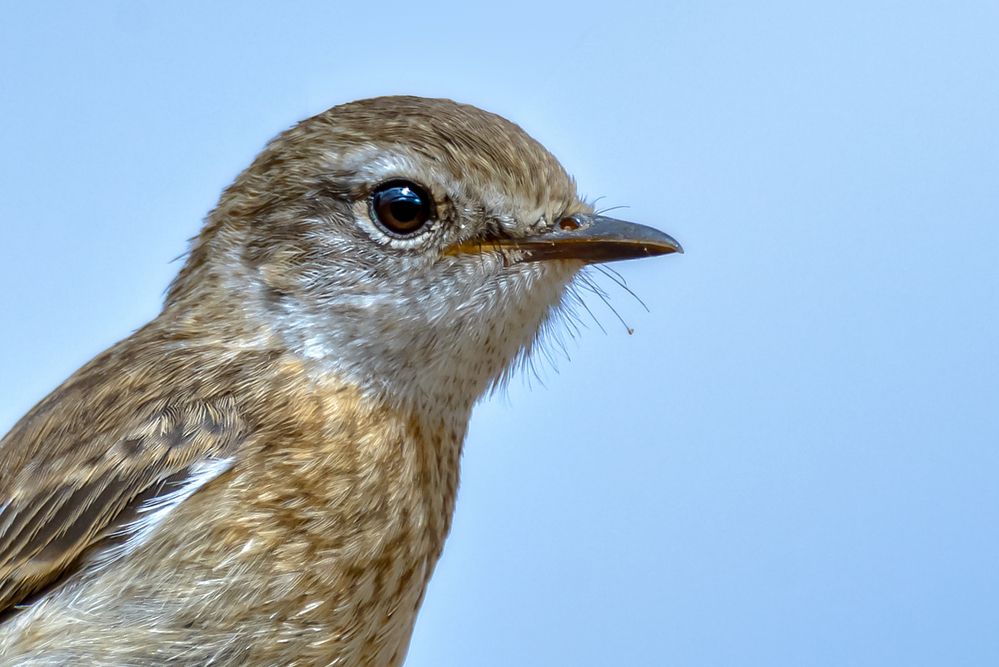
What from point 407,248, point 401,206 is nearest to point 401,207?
point 401,206

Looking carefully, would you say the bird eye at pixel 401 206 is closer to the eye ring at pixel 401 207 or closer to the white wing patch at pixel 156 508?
the eye ring at pixel 401 207

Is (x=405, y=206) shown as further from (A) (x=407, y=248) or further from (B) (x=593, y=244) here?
(B) (x=593, y=244)

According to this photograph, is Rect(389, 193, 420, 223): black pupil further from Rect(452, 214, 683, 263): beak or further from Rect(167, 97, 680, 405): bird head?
Rect(452, 214, 683, 263): beak

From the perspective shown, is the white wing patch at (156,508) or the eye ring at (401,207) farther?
the eye ring at (401,207)

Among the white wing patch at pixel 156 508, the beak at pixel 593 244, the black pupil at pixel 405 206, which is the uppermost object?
the black pupil at pixel 405 206

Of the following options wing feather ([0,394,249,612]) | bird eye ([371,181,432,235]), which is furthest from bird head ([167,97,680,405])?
wing feather ([0,394,249,612])

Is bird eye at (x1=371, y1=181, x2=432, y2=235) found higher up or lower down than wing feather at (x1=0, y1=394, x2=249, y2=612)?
higher up

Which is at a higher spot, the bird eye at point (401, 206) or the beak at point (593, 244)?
the bird eye at point (401, 206)

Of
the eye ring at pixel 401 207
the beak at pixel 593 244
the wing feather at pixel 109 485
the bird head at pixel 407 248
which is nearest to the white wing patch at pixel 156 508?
the wing feather at pixel 109 485

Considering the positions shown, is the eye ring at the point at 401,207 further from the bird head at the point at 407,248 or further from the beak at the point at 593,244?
the beak at the point at 593,244

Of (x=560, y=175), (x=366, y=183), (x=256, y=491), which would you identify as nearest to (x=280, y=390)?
(x=256, y=491)
